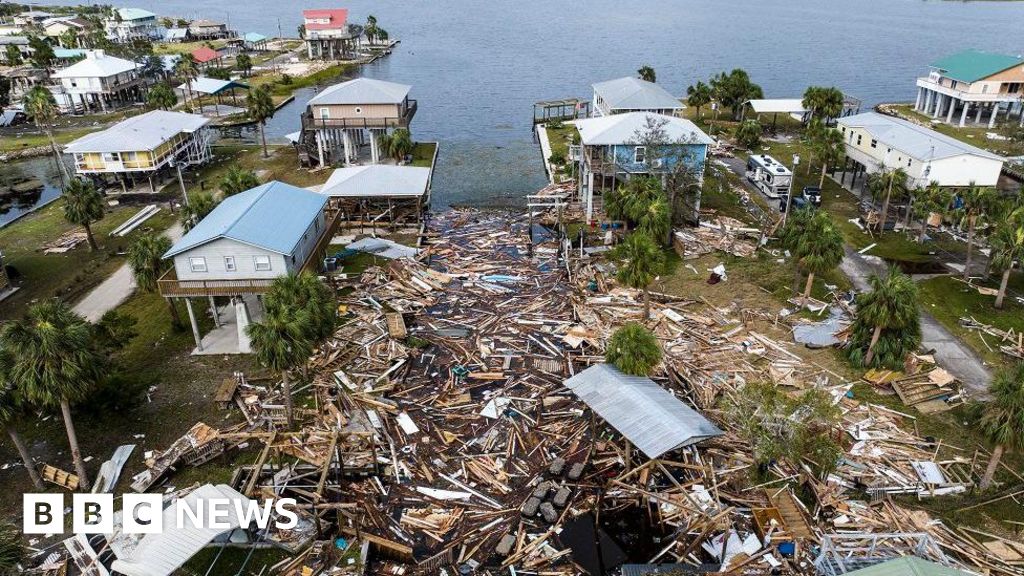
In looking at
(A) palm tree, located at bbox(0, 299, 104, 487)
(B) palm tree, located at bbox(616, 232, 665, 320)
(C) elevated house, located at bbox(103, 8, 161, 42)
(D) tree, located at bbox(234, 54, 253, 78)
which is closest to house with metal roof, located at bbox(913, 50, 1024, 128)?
(B) palm tree, located at bbox(616, 232, 665, 320)

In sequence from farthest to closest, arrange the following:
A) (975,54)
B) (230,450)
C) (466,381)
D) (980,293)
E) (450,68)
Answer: (450,68), (975,54), (980,293), (466,381), (230,450)

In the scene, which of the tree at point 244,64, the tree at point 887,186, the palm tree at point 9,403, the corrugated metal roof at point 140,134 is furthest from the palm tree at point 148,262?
the tree at point 244,64

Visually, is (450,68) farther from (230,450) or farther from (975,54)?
(230,450)

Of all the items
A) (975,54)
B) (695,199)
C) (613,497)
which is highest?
(975,54)

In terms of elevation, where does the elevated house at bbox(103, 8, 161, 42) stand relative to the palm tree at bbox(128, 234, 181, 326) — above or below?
above

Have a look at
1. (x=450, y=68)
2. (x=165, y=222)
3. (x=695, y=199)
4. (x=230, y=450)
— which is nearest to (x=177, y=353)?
(x=230, y=450)

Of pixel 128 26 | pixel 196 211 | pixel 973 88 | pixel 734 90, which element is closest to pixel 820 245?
pixel 196 211

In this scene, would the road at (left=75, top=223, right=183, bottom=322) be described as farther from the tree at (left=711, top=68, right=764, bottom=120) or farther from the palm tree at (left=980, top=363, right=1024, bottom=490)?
the tree at (left=711, top=68, right=764, bottom=120)
